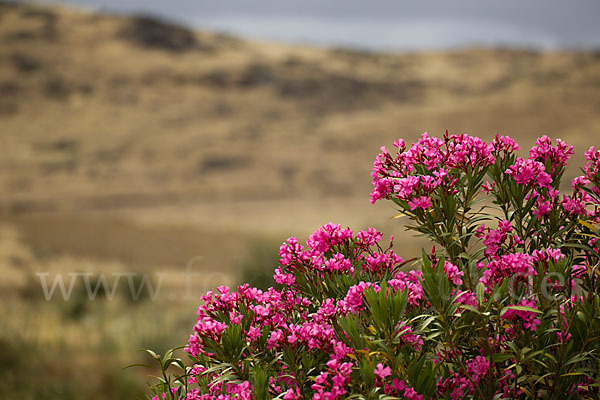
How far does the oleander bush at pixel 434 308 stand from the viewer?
6.61ft

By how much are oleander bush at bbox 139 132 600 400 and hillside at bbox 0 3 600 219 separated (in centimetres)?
3235

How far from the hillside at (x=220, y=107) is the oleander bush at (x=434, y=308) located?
3235cm

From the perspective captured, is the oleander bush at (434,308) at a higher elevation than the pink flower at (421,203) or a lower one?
lower

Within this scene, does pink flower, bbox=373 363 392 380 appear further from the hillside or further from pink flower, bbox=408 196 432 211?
the hillside

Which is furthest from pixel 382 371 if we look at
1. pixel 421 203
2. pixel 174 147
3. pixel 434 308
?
pixel 174 147

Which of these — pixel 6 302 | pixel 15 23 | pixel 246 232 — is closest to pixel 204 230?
pixel 246 232

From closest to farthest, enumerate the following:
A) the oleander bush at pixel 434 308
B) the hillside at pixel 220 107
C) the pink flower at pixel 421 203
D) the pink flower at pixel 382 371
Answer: the pink flower at pixel 382 371 < the oleander bush at pixel 434 308 < the pink flower at pixel 421 203 < the hillside at pixel 220 107

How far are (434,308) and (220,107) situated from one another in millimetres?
51342

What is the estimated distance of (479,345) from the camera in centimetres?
218

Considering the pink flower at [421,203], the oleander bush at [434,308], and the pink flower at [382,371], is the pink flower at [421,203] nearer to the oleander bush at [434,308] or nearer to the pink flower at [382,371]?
the oleander bush at [434,308]

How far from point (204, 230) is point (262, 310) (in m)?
25.6

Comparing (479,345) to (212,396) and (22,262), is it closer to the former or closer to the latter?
(212,396)

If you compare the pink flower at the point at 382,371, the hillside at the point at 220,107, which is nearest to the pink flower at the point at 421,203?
the pink flower at the point at 382,371

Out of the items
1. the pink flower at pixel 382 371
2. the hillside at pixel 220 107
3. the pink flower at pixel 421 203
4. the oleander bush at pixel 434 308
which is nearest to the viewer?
the pink flower at pixel 382 371
